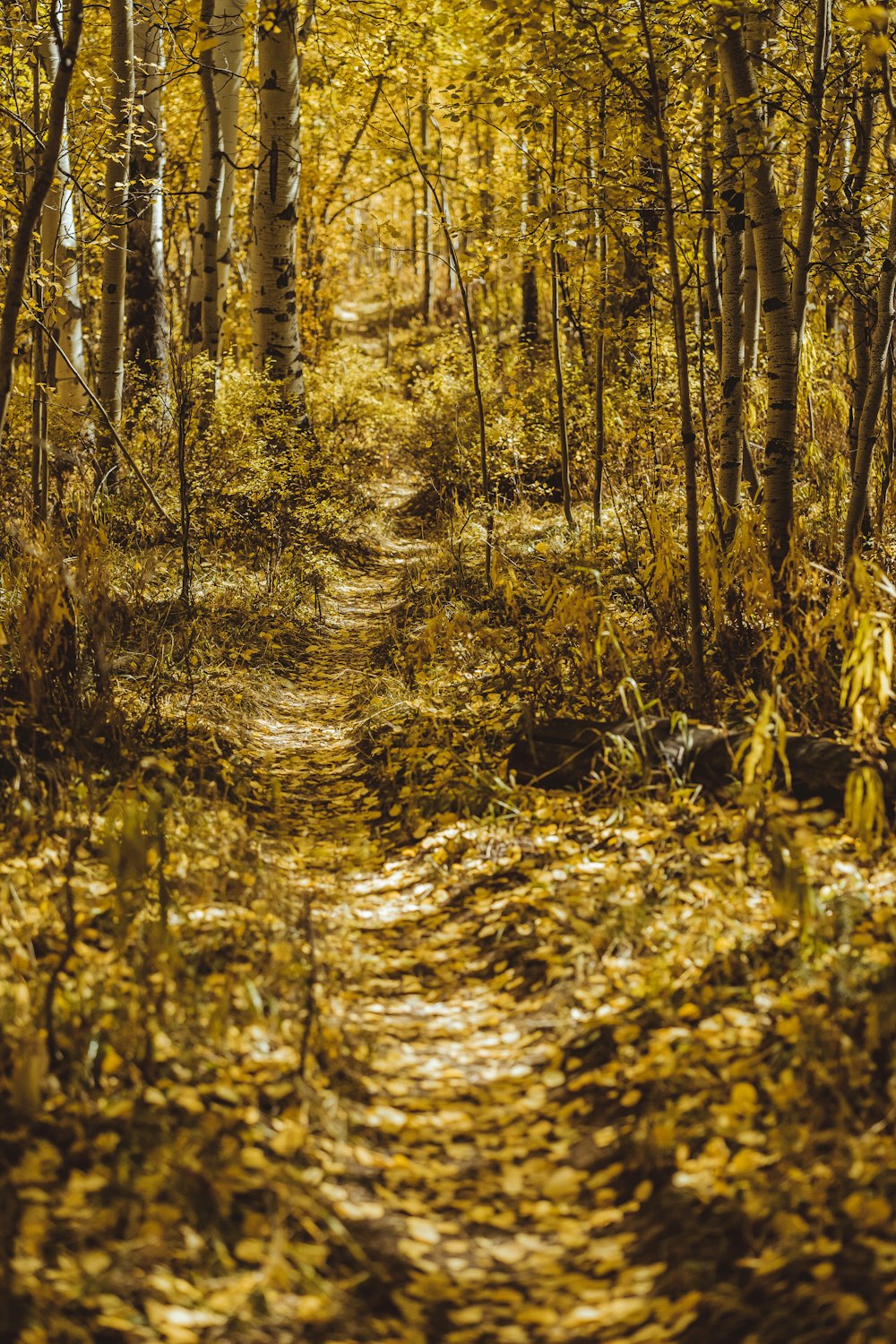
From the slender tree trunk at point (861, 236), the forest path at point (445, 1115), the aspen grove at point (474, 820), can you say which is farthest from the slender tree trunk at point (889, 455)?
the forest path at point (445, 1115)

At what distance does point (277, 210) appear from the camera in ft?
26.5

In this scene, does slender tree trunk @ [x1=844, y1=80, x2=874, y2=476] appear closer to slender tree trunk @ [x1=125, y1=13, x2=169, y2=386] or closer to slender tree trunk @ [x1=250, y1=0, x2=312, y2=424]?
slender tree trunk @ [x1=250, y1=0, x2=312, y2=424]

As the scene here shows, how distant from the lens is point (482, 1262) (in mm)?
2236

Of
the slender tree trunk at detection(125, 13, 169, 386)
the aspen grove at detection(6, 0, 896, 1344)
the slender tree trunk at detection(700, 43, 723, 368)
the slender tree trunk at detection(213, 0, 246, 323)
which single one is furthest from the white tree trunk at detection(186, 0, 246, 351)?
the slender tree trunk at detection(700, 43, 723, 368)

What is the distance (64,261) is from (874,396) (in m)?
6.71

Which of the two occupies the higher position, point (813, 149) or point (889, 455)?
point (813, 149)

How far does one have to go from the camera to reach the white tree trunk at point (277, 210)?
25.8 ft

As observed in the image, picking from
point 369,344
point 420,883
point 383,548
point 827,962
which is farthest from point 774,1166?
point 369,344

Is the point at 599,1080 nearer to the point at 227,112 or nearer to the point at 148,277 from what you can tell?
the point at 148,277

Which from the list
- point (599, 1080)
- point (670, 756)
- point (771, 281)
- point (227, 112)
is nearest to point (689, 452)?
point (771, 281)

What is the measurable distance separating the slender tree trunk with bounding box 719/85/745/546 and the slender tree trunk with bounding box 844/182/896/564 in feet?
2.19

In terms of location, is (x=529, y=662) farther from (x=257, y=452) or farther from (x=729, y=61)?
(x=257, y=452)

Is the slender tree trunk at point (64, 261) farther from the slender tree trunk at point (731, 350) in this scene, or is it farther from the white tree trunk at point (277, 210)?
the slender tree trunk at point (731, 350)

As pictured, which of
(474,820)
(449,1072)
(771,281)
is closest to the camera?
(449,1072)
